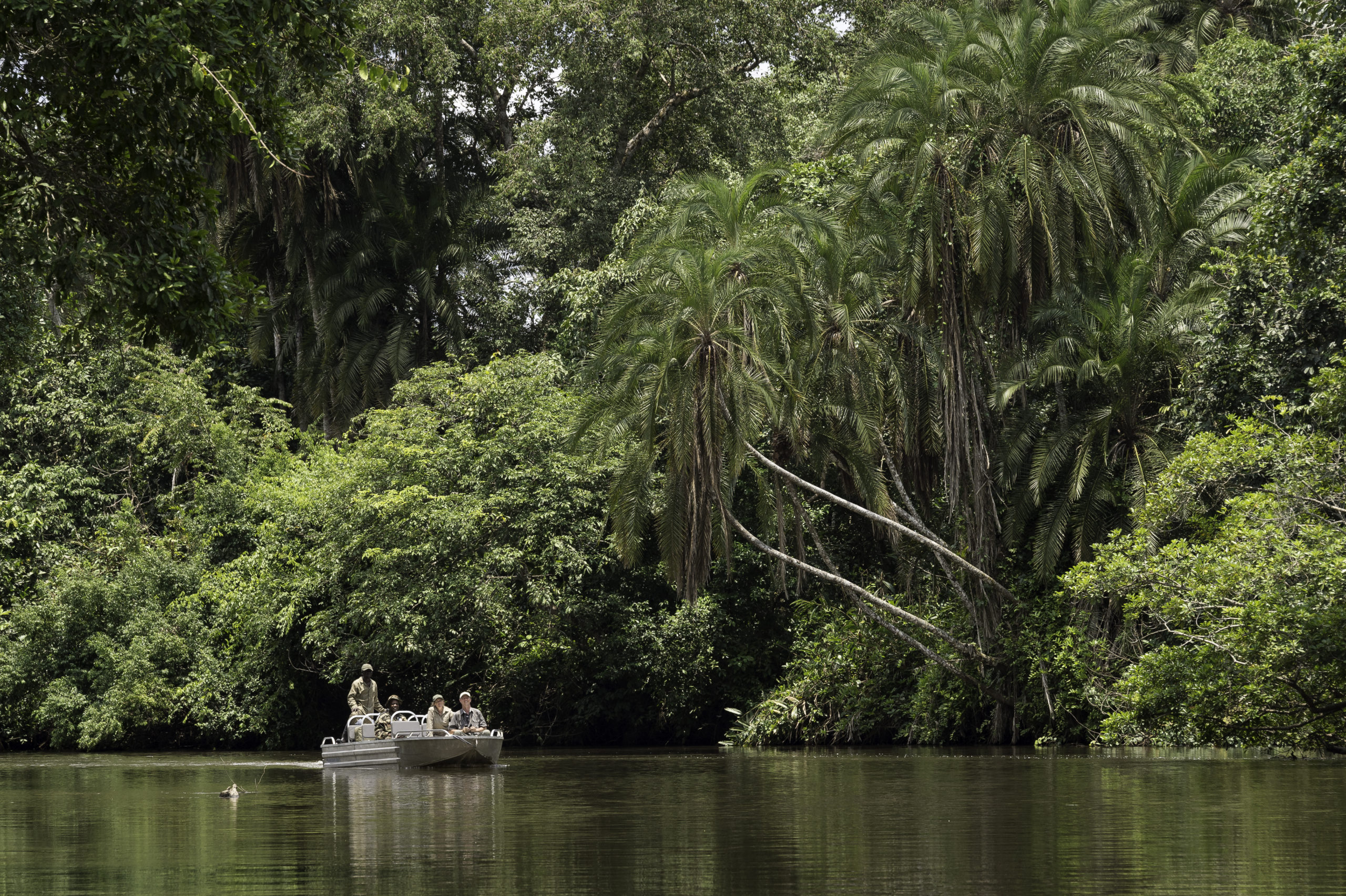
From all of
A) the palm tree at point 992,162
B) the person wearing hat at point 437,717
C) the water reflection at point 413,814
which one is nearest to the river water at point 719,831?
the water reflection at point 413,814

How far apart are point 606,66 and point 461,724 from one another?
22.8 m

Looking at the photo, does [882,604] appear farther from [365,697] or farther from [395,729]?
[395,729]

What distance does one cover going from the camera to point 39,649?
4053 cm

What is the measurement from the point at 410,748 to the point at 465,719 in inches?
58.0

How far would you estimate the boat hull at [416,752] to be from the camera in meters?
24.8

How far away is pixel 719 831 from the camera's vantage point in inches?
520

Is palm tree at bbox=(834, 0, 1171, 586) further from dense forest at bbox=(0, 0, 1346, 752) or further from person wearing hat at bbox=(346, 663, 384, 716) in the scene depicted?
person wearing hat at bbox=(346, 663, 384, 716)

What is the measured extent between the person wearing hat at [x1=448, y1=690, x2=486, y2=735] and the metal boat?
367 mm

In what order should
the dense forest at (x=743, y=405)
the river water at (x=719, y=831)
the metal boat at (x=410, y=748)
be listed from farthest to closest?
the metal boat at (x=410, y=748)
the dense forest at (x=743, y=405)
the river water at (x=719, y=831)

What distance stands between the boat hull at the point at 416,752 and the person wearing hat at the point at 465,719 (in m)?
0.52

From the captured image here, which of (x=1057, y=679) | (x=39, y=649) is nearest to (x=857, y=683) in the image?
(x=1057, y=679)

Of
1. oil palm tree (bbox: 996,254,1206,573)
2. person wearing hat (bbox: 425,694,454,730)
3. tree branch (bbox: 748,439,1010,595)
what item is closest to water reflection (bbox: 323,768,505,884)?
person wearing hat (bbox: 425,694,454,730)

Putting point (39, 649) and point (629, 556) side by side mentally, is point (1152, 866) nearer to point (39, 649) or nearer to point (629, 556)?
point (629, 556)

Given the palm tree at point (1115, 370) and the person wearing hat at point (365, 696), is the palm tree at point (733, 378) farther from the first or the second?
the person wearing hat at point (365, 696)
